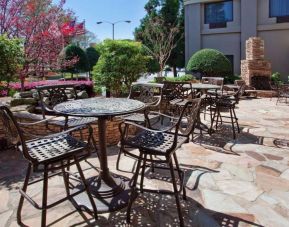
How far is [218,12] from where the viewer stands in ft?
52.3

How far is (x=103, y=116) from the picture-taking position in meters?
2.50

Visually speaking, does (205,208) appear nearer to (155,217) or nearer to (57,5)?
(155,217)

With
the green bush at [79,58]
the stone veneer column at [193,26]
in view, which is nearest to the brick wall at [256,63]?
the stone veneer column at [193,26]

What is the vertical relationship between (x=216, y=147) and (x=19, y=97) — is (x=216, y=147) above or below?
below

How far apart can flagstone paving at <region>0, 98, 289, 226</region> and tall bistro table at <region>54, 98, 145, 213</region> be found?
129 mm

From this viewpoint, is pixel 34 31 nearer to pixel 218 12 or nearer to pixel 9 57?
pixel 9 57

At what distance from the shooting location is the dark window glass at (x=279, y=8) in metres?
14.6

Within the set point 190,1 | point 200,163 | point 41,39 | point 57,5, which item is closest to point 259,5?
point 190,1

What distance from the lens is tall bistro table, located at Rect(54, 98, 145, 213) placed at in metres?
2.59

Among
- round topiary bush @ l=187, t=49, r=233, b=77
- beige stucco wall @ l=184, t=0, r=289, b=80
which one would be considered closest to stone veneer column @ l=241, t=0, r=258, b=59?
beige stucco wall @ l=184, t=0, r=289, b=80

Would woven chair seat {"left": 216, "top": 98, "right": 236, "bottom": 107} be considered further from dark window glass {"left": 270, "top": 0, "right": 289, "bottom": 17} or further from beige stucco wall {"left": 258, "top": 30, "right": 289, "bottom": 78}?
dark window glass {"left": 270, "top": 0, "right": 289, "bottom": 17}

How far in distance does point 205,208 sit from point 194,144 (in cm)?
202

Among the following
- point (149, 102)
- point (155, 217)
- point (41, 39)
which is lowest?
point (155, 217)

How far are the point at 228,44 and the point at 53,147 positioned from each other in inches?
591
